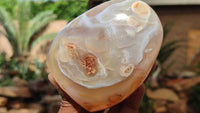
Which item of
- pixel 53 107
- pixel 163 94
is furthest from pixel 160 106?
pixel 53 107

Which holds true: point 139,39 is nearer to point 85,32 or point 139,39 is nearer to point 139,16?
point 139,16

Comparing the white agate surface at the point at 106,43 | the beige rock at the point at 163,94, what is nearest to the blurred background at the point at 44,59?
the beige rock at the point at 163,94

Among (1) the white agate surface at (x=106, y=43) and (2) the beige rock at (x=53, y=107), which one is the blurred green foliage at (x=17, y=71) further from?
(1) the white agate surface at (x=106, y=43)

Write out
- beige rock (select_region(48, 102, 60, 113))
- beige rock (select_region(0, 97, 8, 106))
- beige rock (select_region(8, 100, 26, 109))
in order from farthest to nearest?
beige rock (select_region(8, 100, 26, 109)) → beige rock (select_region(0, 97, 8, 106)) → beige rock (select_region(48, 102, 60, 113))

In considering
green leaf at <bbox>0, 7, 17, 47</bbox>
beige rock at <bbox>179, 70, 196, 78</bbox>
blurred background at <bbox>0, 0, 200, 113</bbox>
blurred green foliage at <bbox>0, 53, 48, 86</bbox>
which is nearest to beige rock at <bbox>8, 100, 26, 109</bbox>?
blurred background at <bbox>0, 0, 200, 113</bbox>

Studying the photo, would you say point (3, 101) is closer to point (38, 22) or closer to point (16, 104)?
point (16, 104)

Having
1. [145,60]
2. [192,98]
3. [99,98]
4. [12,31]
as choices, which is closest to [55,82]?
[99,98]

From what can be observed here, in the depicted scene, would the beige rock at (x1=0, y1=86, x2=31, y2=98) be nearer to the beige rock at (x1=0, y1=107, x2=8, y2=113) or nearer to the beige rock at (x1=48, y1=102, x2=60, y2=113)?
the beige rock at (x1=0, y1=107, x2=8, y2=113)

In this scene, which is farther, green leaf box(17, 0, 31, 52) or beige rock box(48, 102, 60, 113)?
green leaf box(17, 0, 31, 52)
